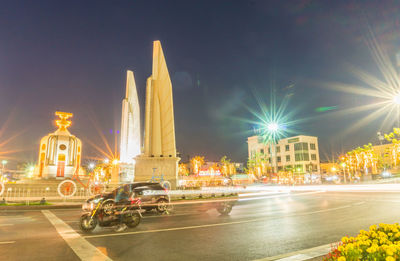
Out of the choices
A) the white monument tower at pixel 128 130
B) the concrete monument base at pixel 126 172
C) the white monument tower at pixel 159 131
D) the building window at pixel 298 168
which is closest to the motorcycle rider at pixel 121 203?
Result: the white monument tower at pixel 159 131

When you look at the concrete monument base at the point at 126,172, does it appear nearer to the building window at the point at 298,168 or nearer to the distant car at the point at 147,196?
the distant car at the point at 147,196

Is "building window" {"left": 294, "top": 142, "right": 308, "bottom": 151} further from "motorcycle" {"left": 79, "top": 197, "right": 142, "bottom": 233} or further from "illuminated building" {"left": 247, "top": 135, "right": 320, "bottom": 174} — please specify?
"motorcycle" {"left": 79, "top": 197, "right": 142, "bottom": 233}

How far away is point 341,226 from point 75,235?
8.97 m

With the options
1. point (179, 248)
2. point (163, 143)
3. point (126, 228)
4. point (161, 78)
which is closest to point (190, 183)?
point (163, 143)

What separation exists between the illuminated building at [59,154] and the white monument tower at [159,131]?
26589 mm

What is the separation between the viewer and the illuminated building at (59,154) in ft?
140

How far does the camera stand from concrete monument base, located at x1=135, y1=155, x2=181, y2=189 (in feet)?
76.3

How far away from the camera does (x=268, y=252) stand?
5570mm

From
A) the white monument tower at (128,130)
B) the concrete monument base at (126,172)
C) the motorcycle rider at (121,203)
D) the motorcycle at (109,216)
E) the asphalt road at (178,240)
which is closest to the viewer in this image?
the asphalt road at (178,240)

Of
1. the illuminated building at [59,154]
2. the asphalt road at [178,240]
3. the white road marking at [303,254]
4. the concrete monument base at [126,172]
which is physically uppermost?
the illuminated building at [59,154]

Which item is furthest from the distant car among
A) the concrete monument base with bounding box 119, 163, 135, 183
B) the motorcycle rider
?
the concrete monument base with bounding box 119, 163, 135, 183

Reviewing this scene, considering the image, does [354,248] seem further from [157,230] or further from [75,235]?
[75,235]

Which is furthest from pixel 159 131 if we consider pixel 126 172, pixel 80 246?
pixel 80 246

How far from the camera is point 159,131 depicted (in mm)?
25609
